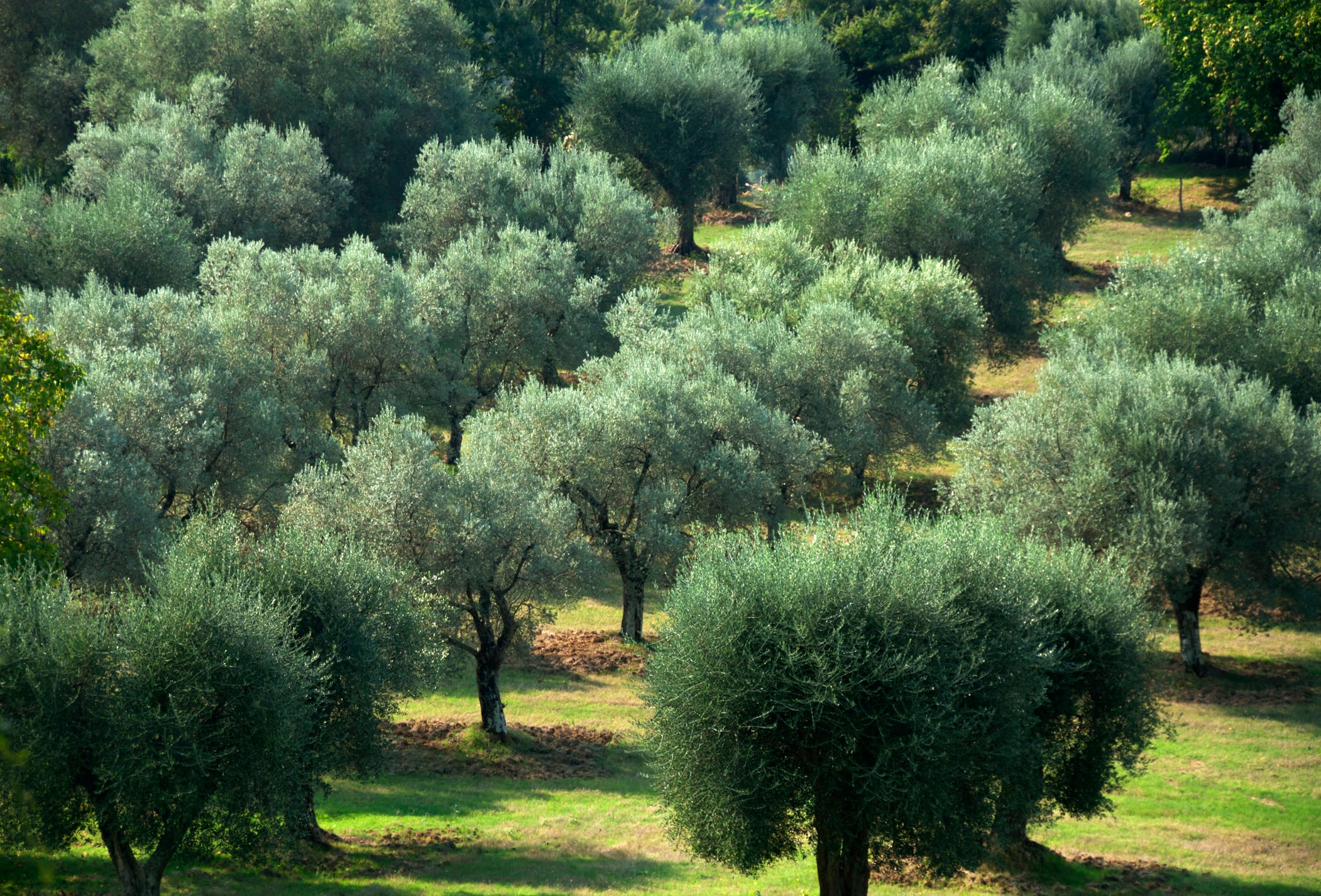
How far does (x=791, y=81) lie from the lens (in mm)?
89188

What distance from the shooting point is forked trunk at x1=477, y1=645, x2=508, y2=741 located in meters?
35.4

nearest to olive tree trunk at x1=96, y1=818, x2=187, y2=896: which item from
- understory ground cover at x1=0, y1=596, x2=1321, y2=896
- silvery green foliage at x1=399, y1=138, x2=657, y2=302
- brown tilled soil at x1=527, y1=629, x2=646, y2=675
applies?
understory ground cover at x1=0, y1=596, x2=1321, y2=896

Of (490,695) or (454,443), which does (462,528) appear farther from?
(454,443)

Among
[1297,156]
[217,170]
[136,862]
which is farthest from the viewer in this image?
[1297,156]

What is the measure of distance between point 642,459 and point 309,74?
149ft

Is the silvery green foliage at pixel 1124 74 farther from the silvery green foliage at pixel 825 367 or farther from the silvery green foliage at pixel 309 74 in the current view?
the silvery green foliage at pixel 309 74

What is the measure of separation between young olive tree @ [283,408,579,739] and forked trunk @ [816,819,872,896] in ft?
42.7

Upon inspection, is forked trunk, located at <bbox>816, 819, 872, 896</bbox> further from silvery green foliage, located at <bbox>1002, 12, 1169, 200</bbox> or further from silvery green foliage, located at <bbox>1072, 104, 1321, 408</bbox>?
silvery green foliage, located at <bbox>1002, 12, 1169, 200</bbox>

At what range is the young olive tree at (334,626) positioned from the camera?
25766 millimetres

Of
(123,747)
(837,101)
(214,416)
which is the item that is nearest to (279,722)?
(123,747)

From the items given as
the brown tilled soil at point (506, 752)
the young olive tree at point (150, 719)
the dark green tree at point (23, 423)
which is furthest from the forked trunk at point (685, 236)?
the young olive tree at point (150, 719)

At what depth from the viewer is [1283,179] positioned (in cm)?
6706

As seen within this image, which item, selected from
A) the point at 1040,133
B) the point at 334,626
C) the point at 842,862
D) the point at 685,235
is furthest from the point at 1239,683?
the point at 685,235

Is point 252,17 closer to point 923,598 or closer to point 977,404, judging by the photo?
point 977,404
